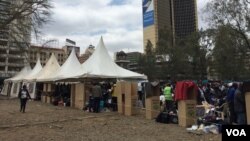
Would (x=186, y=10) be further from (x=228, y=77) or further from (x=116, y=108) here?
(x=116, y=108)

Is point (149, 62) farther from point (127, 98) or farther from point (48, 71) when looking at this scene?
point (127, 98)

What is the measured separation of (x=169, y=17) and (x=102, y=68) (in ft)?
244

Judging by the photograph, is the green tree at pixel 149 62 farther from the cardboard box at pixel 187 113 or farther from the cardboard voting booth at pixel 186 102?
the cardboard box at pixel 187 113

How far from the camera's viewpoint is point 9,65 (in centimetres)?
8219

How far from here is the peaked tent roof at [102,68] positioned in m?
20.5

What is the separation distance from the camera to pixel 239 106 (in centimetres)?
1120

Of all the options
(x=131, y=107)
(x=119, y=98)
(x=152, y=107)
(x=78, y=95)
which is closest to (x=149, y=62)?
(x=78, y=95)

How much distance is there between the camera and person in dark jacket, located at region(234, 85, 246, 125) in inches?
438

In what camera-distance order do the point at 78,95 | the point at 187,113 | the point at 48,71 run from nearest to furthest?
the point at 187,113 < the point at 78,95 < the point at 48,71

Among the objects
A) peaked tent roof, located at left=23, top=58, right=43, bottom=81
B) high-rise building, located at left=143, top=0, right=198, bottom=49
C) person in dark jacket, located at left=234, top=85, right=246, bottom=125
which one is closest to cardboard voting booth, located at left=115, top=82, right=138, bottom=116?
person in dark jacket, located at left=234, top=85, right=246, bottom=125

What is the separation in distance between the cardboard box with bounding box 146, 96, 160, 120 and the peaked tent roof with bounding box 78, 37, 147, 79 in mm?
5778

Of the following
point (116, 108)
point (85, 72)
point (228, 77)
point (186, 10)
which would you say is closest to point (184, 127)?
point (116, 108)

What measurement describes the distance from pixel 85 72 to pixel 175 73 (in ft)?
121

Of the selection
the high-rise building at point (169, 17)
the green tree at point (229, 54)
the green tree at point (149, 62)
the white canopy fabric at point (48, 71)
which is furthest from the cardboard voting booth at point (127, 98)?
the high-rise building at point (169, 17)
